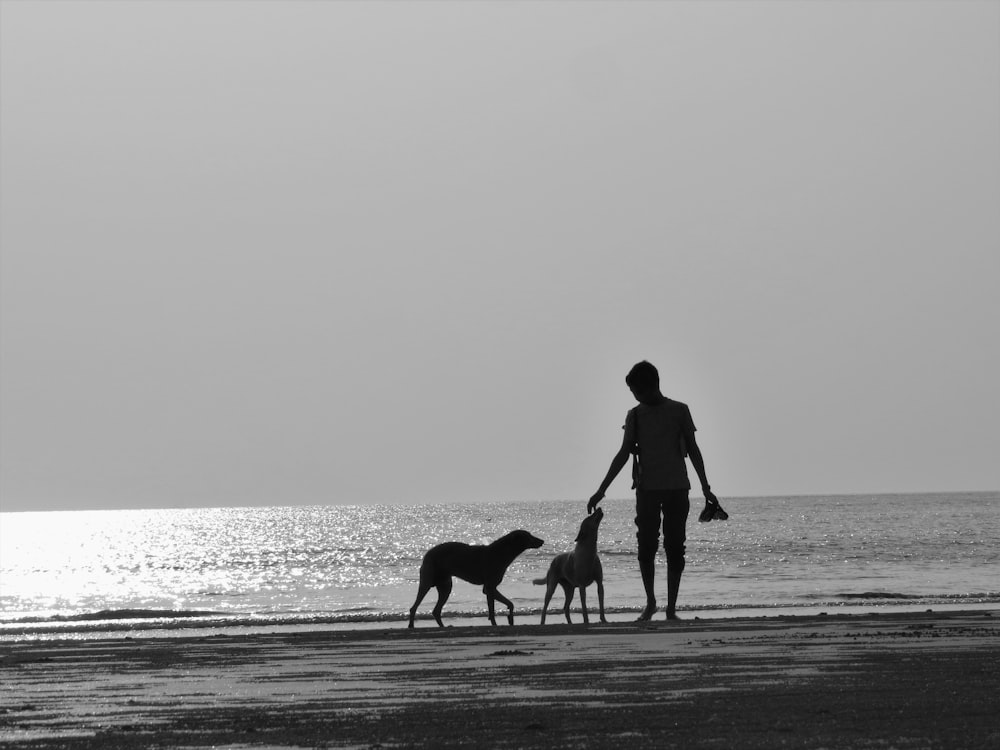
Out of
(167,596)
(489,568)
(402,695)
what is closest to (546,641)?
(402,695)

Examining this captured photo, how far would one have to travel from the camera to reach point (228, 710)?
16.7 feet

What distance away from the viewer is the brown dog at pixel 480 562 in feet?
43.8

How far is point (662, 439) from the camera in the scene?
33.4 feet

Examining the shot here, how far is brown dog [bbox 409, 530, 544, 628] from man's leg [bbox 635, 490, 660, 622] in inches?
107

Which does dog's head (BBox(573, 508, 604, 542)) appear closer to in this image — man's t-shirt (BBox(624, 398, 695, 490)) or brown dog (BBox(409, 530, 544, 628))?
man's t-shirt (BBox(624, 398, 695, 490))

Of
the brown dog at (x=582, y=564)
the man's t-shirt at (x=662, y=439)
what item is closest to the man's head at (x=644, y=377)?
the man's t-shirt at (x=662, y=439)

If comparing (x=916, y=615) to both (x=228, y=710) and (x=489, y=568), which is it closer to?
(x=489, y=568)

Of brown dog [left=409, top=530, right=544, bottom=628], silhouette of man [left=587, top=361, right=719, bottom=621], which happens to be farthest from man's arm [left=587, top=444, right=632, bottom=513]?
brown dog [left=409, top=530, right=544, bottom=628]

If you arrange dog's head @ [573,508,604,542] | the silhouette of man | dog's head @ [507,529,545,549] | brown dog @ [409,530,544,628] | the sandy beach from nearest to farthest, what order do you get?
1. the sandy beach
2. the silhouette of man
3. dog's head @ [573,508,604,542]
4. brown dog @ [409,530,544,628]
5. dog's head @ [507,529,545,549]

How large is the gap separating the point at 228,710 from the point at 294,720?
1.54 ft

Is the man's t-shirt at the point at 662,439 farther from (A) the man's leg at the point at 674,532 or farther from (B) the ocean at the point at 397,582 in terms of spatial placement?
(B) the ocean at the point at 397,582

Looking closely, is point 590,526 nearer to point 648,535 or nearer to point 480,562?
point 648,535

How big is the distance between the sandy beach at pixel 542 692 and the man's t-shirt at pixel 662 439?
166cm

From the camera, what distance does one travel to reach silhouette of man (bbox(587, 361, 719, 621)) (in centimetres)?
1013
